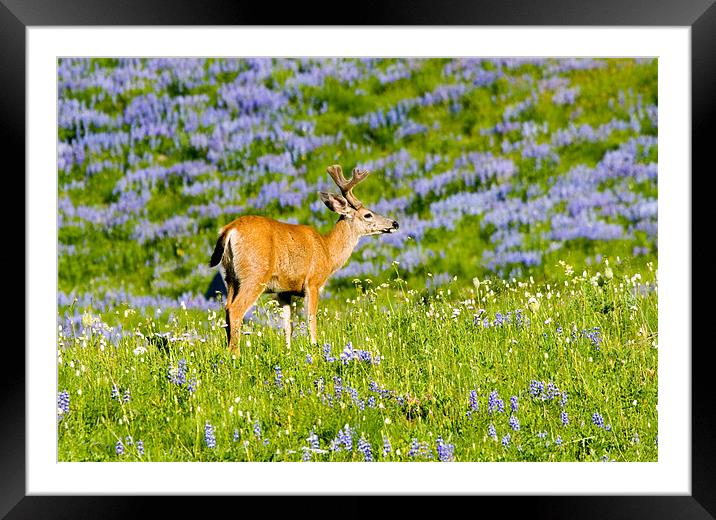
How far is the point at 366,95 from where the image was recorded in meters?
7.80

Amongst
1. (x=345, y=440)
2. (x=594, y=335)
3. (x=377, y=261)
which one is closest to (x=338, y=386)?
(x=345, y=440)

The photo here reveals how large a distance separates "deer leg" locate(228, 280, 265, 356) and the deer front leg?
0.38 m

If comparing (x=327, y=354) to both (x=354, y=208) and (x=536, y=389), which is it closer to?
(x=536, y=389)

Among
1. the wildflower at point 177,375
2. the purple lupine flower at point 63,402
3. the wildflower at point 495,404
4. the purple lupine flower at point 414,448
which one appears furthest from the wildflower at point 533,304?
the purple lupine flower at point 63,402

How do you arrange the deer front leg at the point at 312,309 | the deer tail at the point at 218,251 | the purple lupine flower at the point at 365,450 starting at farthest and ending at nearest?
1. the deer tail at the point at 218,251
2. the deer front leg at the point at 312,309
3. the purple lupine flower at the point at 365,450

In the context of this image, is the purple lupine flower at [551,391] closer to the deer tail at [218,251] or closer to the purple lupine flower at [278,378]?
the purple lupine flower at [278,378]

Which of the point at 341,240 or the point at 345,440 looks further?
the point at 341,240

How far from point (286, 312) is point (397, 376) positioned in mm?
1293

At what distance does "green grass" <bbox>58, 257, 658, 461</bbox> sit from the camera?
5.92 metres

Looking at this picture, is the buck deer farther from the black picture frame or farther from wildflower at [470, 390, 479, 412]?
the black picture frame
